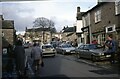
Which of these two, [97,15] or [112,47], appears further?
[97,15]

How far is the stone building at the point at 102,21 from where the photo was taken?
90.3ft

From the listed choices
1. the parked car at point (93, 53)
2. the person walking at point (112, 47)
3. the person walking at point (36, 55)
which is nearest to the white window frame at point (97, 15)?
the parked car at point (93, 53)

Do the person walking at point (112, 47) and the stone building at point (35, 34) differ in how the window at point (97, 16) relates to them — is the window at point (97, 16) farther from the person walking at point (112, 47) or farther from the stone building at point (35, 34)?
the stone building at point (35, 34)

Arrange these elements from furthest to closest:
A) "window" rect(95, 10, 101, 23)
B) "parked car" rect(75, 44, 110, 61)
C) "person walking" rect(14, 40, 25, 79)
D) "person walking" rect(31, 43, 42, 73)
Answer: "window" rect(95, 10, 101, 23)
"parked car" rect(75, 44, 110, 61)
"person walking" rect(31, 43, 42, 73)
"person walking" rect(14, 40, 25, 79)

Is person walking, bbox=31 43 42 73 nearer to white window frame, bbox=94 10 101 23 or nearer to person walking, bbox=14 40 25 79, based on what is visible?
person walking, bbox=14 40 25 79

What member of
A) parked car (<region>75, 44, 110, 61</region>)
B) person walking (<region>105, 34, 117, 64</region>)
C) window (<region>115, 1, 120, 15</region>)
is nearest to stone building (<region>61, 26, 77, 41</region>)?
window (<region>115, 1, 120, 15</region>)

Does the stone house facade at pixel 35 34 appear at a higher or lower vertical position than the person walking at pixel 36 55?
higher

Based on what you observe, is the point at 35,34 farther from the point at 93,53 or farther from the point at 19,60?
the point at 19,60

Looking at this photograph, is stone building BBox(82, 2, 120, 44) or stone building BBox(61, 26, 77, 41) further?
stone building BBox(61, 26, 77, 41)

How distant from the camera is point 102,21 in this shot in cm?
3241

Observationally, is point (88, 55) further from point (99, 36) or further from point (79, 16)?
point (79, 16)

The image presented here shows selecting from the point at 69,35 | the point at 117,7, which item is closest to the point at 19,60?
the point at 117,7

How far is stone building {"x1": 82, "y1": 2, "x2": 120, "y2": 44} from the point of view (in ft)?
90.3

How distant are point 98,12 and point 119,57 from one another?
1580 centimetres
